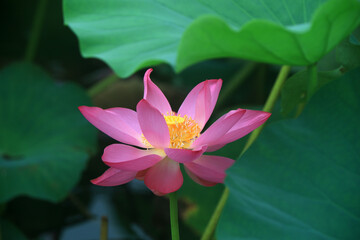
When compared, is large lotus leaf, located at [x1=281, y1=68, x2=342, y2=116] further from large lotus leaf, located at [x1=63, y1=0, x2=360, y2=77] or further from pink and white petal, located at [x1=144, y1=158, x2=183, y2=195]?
pink and white petal, located at [x1=144, y1=158, x2=183, y2=195]

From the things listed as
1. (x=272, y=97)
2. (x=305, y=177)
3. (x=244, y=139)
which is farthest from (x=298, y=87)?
(x=244, y=139)

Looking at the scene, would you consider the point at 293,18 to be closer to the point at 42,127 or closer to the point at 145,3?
the point at 145,3

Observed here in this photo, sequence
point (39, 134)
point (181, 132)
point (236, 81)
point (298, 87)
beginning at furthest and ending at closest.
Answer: point (236, 81) < point (39, 134) < point (298, 87) < point (181, 132)

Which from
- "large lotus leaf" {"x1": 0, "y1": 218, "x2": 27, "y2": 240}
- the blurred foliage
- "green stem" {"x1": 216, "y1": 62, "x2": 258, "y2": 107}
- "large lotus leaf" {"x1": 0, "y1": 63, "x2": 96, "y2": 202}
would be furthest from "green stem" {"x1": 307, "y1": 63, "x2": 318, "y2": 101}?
"green stem" {"x1": 216, "y1": 62, "x2": 258, "y2": 107}

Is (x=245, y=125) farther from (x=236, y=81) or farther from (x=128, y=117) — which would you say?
(x=236, y=81)

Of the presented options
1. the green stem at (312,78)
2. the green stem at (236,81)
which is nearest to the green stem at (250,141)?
the green stem at (312,78)
